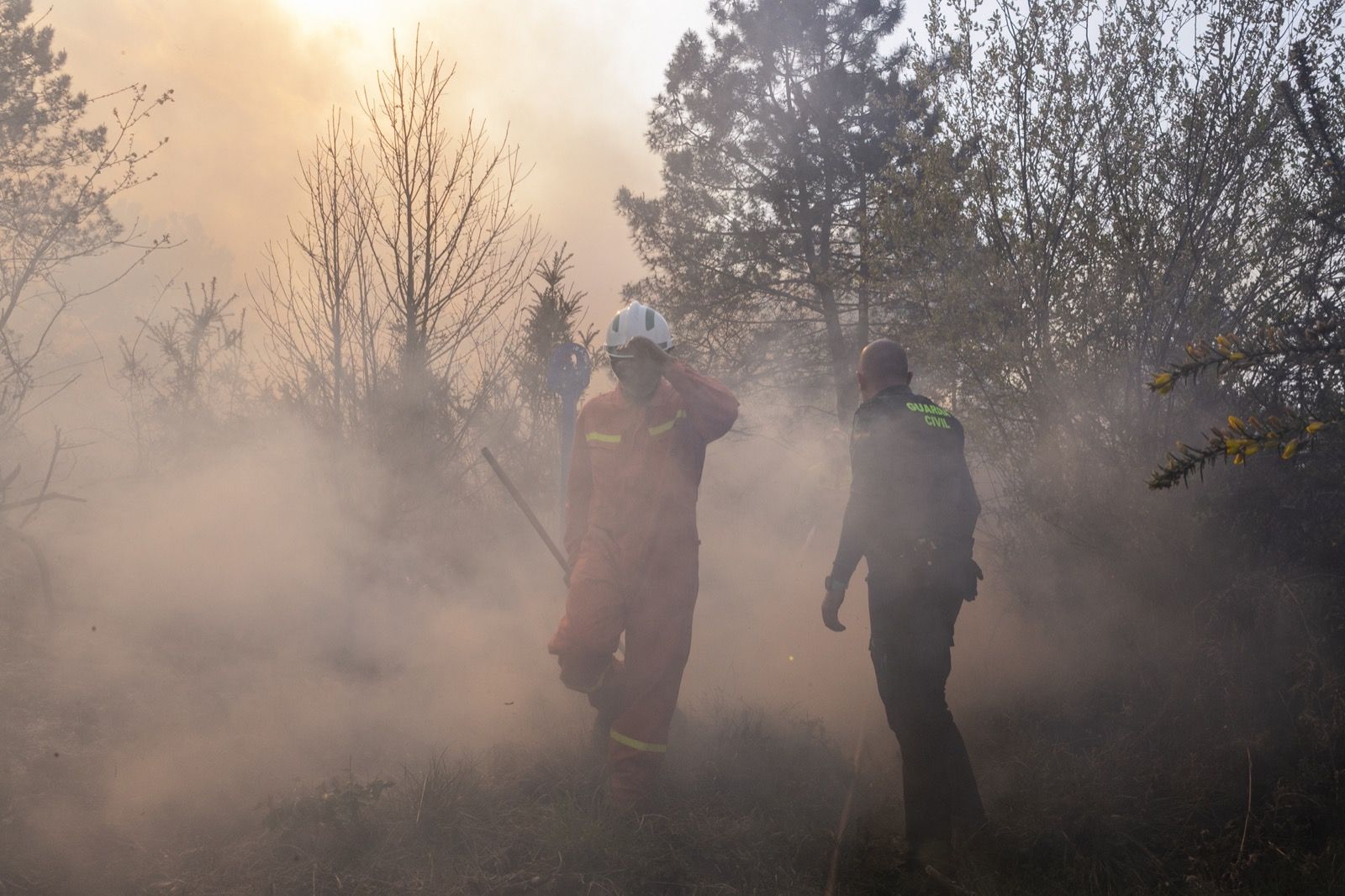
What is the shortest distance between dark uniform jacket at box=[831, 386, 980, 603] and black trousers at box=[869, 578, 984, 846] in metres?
0.09

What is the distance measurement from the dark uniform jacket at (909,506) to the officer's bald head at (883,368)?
0.13 metres

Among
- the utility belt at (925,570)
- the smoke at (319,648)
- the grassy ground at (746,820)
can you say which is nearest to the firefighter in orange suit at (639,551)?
the grassy ground at (746,820)

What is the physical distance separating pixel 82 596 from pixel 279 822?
317cm

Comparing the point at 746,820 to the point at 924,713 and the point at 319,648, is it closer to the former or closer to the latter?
the point at 924,713

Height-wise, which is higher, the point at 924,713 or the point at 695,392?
the point at 695,392

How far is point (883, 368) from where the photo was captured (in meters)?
4.58

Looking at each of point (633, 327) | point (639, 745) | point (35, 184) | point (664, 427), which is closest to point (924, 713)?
point (639, 745)

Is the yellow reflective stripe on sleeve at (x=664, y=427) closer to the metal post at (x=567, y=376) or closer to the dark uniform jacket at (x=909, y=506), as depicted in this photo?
the dark uniform jacket at (x=909, y=506)

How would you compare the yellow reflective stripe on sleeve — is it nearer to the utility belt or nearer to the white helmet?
the white helmet

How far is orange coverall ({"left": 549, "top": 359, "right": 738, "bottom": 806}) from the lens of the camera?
4.59 metres

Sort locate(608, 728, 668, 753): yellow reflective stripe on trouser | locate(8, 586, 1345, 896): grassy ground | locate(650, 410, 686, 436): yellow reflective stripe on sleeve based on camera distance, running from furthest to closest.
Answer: locate(650, 410, 686, 436): yellow reflective stripe on sleeve < locate(608, 728, 668, 753): yellow reflective stripe on trouser < locate(8, 586, 1345, 896): grassy ground

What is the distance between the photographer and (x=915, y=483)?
434 cm

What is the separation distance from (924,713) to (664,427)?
178 centimetres

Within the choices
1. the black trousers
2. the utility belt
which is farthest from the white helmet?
the black trousers
